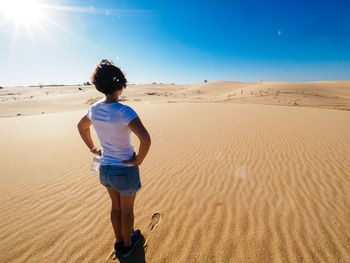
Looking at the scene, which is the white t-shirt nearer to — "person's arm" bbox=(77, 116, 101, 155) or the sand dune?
"person's arm" bbox=(77, 116, 101, 155)

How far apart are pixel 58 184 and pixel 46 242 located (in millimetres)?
1813

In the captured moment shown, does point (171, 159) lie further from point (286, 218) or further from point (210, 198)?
point (286, 218)

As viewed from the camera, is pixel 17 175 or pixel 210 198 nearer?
pixel 210 198

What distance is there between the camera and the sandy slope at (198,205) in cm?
228

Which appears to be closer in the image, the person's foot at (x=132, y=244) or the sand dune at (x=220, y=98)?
the person's foot at (x=132, y=244)

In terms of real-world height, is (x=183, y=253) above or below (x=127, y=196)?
below

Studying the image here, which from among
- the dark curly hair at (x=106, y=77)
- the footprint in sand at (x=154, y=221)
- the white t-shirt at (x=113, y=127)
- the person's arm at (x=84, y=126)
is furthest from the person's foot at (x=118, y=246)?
the dark curly hair at (x=106, y=77)

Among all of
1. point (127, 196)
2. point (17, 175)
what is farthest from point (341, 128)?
point (17, 175)

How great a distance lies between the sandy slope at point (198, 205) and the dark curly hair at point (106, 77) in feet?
7.35

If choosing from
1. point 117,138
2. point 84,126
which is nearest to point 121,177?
point 117,138

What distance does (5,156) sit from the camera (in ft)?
18.8

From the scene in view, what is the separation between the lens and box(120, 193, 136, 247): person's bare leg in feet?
5.90

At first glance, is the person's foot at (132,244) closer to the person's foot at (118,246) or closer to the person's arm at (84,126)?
the person's foot at (118,246)

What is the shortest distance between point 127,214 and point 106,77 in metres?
1.54
